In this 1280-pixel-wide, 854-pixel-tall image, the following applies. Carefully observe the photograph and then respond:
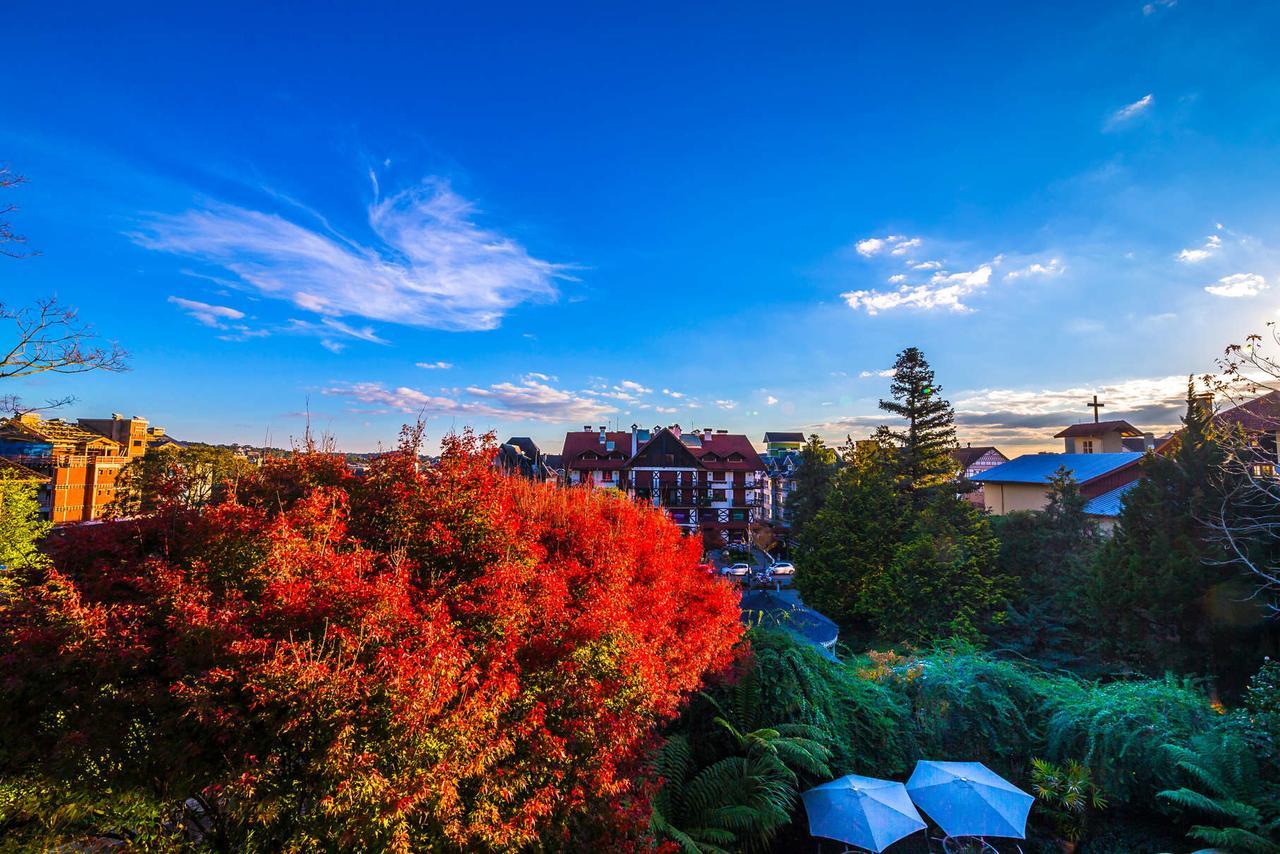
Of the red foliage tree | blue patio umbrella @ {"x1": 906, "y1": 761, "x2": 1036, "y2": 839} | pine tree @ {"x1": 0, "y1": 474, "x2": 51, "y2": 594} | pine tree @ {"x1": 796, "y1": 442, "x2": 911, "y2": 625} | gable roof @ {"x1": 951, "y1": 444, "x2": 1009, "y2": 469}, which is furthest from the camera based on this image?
gable roof @ {"x1": 951, "y1": 444, "x2": 1009, "y2": 469}

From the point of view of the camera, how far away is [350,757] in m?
3.25

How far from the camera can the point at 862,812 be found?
7930mm

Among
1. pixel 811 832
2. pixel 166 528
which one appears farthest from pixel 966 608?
pixel 166 528

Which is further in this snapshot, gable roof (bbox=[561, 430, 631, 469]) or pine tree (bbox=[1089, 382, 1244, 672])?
gable roof (bbox=[561, 430, 631, 469])

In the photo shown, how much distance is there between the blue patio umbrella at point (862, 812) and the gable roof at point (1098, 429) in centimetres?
4826

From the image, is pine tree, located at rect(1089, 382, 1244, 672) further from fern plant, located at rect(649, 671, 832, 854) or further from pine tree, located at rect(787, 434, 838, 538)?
pine tree, located at rect(787, 434, 838, 538)

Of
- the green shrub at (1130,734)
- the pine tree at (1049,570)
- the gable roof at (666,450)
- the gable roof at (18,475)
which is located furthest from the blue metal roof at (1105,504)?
the gable roof at (18,475)

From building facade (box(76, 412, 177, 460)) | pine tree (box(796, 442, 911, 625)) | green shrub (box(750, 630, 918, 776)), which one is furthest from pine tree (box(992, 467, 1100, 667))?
building facade (box(76, 412, 177, 460))

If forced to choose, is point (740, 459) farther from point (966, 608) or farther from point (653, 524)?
point (653, 524)

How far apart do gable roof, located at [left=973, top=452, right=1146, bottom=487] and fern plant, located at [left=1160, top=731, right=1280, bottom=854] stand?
69.9 ft

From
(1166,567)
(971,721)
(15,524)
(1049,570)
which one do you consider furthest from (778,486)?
(15,524)

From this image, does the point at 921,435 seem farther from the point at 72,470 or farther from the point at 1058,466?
the point at 72,470

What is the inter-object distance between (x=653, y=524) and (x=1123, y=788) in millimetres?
Result: 9459

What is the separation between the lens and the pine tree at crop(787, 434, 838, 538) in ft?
111
